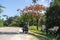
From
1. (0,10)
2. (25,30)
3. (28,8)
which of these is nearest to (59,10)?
(25,30)

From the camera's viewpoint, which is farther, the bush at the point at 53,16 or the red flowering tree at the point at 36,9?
the red flowering tree at the point at 36,9

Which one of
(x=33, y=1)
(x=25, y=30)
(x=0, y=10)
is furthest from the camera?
(x=0, y=10)

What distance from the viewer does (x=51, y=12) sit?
31.5 m

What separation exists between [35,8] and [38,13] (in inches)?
76.4

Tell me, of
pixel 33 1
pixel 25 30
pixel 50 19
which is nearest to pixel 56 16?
pixel 50 19

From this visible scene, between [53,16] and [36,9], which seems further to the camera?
[36,9]

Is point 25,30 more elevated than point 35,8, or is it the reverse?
point 35,8

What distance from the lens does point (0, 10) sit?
273ft

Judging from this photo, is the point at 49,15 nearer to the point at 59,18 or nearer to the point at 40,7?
the point at 59,18

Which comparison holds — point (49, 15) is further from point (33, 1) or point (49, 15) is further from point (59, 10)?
point (33, 1)

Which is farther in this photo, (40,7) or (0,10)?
(0,10)

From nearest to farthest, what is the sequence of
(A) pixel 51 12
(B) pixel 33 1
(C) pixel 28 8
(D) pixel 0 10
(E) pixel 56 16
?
(B) pixel 33 1 → (E) pixel 56 16 → (A) pixel 51 12 → (C) pixel 28 8 → (D) pixel 0 10

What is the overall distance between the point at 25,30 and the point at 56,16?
16.1 metres

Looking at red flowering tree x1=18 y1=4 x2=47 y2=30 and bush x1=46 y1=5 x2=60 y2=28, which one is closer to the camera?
bush x1=46 y1=5 x2=60 y2=28
